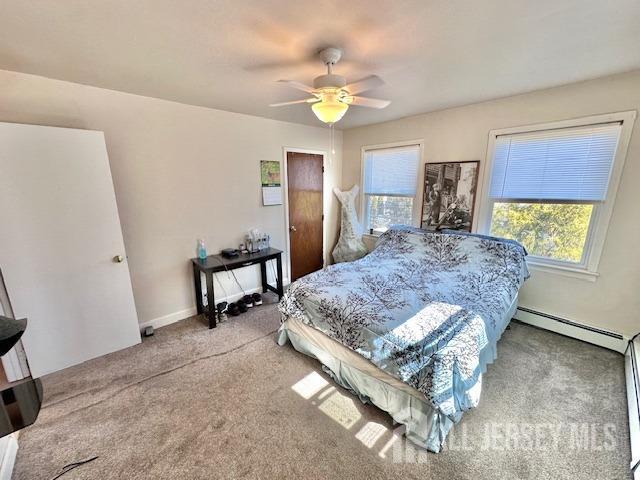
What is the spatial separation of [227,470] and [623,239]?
3.43 m

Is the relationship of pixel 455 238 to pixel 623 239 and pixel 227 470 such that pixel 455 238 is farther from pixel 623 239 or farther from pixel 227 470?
pixel 227 470

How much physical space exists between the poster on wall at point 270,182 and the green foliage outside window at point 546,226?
103 inches

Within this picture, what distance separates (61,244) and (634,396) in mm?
4271

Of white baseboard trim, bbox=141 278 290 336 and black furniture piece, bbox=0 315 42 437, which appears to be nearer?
black furniture piece, bbox=0 315 42 437

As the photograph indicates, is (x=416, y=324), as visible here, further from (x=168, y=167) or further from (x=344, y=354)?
(x=168, y=167)

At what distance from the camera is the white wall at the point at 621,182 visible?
2.15 meters

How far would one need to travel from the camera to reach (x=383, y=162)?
12.5 ft

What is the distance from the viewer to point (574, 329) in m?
2.52

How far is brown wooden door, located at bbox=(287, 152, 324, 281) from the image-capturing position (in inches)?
147

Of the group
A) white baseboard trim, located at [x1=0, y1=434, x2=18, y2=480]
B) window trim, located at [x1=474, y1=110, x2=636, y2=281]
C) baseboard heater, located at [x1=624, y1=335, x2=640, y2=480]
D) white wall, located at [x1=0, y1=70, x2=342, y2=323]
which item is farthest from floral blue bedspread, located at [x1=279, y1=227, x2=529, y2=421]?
white baseboard trim, located at [x1=0, y1=434, x2=18, y2=480]

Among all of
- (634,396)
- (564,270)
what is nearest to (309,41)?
(564,270)

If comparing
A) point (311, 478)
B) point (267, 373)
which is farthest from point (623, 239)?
point (267, 373)

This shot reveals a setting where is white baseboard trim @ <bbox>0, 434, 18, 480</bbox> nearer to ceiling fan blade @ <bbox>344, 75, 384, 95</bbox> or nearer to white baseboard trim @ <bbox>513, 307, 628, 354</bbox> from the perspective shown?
ceiling fan blade @ <bbox>344, 75, 384, 95</bbox>

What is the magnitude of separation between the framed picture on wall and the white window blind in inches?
8.7
